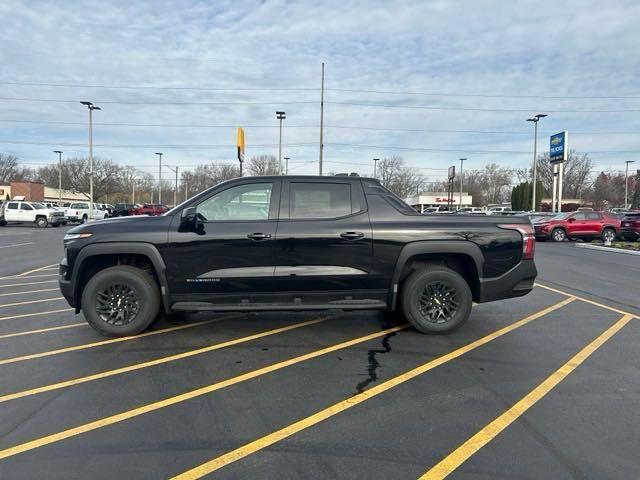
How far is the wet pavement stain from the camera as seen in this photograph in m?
4.18

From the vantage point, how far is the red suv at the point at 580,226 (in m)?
23.3

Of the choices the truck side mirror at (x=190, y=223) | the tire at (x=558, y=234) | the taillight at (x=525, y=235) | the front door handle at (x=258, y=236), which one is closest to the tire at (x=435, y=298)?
the taillight at (x=525, y=235)

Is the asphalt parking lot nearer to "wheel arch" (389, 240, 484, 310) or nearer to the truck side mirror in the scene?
"wheel arch" (389, 240, 484, 310)

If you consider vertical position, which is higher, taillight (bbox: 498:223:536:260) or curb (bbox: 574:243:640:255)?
taillight (bbox: 498:223:536:260)

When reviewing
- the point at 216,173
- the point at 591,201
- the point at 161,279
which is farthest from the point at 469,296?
the point at 591,201

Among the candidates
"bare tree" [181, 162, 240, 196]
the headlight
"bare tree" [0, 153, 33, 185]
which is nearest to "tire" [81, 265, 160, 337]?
the headlight

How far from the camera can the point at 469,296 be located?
568 cm

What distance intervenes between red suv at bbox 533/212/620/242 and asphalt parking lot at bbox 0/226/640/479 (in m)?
18.5

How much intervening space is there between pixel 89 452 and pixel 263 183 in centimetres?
338

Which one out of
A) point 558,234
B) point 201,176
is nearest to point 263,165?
point 201,176

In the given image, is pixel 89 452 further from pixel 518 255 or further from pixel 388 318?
pixel 518 255

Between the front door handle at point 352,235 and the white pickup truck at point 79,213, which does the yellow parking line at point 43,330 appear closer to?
the front door handle at point 352,235

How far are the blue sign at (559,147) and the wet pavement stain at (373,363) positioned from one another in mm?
35913

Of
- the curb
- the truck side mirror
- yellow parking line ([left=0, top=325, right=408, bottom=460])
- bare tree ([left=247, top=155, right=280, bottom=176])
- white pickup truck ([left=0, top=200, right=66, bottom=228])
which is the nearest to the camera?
yellow parking line ([left=0, top=325, right=408, bottom=460])
